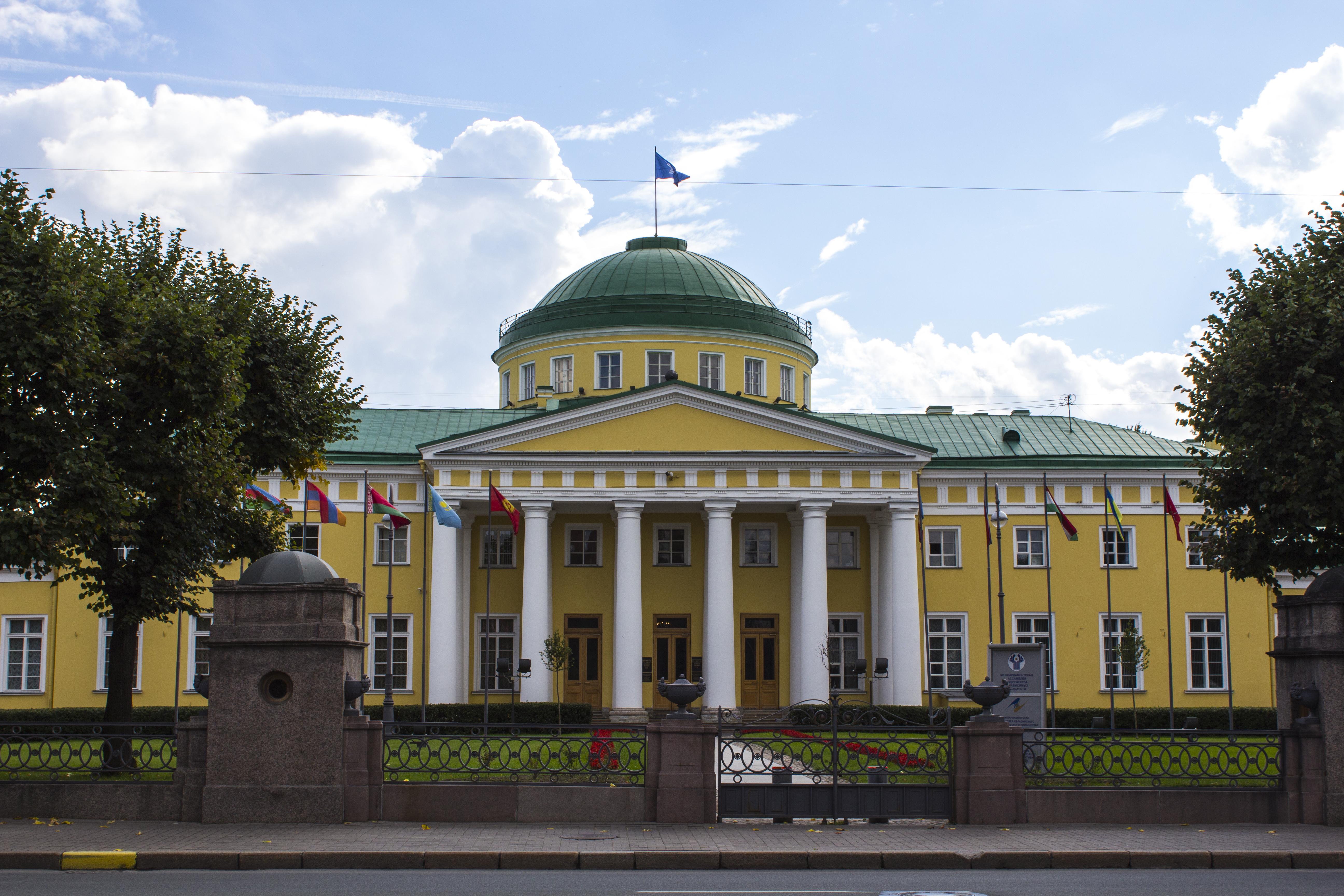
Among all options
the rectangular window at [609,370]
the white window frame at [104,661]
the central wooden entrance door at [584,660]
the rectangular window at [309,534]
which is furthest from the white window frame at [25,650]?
the rectangular window at [609,370]

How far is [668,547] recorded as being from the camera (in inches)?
1681

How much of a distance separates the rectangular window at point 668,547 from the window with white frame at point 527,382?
860cm

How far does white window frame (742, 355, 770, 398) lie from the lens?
47.2m

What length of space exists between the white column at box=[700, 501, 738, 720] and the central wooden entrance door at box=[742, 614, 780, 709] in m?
2.10

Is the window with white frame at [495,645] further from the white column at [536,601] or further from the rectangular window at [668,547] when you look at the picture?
the rectangular window at [668,547]

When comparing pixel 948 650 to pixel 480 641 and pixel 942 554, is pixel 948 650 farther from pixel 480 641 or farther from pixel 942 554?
pixel 480 641

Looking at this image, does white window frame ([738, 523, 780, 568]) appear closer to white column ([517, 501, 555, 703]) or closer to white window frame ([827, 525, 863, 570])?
white window frame ([827, 525, 863, 570])

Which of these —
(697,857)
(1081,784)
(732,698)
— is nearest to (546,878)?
(697,857)

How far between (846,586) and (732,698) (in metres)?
6.75

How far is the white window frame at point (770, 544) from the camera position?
42.5m

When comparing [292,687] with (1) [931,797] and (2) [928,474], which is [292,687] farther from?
(2) [928,474]

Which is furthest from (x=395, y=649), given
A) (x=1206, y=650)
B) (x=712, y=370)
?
(x=1206, y=650)

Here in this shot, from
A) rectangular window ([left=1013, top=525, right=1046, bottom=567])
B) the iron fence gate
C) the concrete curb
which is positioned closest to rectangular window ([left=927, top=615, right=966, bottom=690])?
rectangular window ([left=1013, top=525, right=1046, bottom=567])

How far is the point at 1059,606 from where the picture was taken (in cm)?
4191
